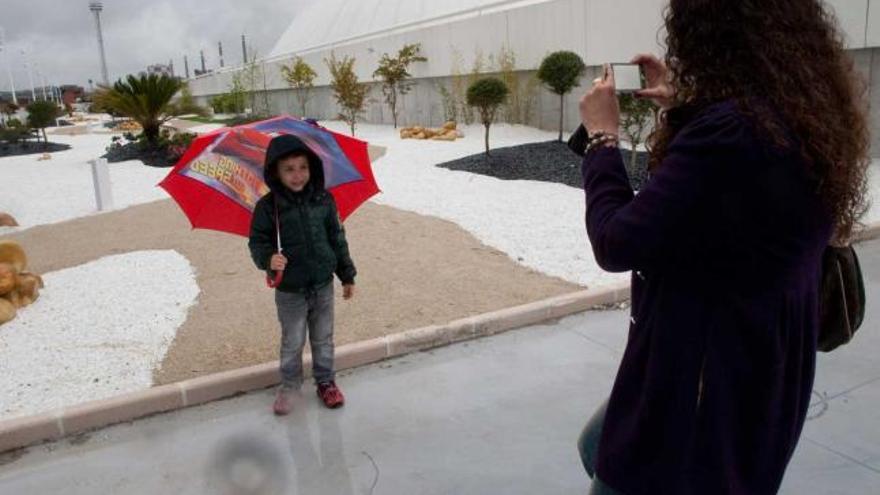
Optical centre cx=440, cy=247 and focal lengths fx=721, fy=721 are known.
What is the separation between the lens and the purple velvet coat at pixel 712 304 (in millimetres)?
1274

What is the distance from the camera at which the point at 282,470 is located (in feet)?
10.7

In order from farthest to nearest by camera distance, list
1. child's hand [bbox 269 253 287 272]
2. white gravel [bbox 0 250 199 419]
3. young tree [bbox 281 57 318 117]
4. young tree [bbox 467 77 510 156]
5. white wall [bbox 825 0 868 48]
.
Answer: young tree [bbox 281 57 318 117] < young tree [bbox 467 77 510 156] < white wall [bbox 825 0 868 48] < white gravel [bbox 0 250 199 419] < child's hand [bbox 269 253 287 272]

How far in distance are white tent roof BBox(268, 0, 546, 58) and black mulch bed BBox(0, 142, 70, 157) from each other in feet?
37.9

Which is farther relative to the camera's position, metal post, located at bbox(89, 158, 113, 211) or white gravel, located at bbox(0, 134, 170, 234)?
white gravel, located at bbox(0, 134, 170, 234)

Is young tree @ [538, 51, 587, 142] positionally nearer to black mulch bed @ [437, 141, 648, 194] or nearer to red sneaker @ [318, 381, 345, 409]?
black mulch bed @ [437, 141, 648, 194]

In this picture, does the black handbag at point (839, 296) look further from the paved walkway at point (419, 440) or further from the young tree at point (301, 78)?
the young tree at point (301, 78)

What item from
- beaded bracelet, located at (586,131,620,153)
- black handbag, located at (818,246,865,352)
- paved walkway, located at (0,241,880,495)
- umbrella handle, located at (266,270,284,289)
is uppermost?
beaded bracelet, located at (586,131,620,153)

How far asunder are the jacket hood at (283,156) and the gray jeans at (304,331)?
21.2 inches

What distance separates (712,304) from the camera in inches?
53.9

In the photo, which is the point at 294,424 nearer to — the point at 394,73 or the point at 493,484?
the point at 493,484

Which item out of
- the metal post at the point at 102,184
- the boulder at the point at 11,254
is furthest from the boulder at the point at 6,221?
the boulder at the point at 11,254

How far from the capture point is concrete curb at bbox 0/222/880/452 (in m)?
3.68

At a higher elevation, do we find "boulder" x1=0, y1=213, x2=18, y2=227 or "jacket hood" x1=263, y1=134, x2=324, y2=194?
"jacket hood" x1=263, y1=134, x2=324, y2=194

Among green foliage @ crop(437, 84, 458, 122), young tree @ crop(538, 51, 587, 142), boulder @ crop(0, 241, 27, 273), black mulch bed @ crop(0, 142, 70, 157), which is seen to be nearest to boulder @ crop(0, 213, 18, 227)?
boulder @ crop(0, 241, 27, 273)
